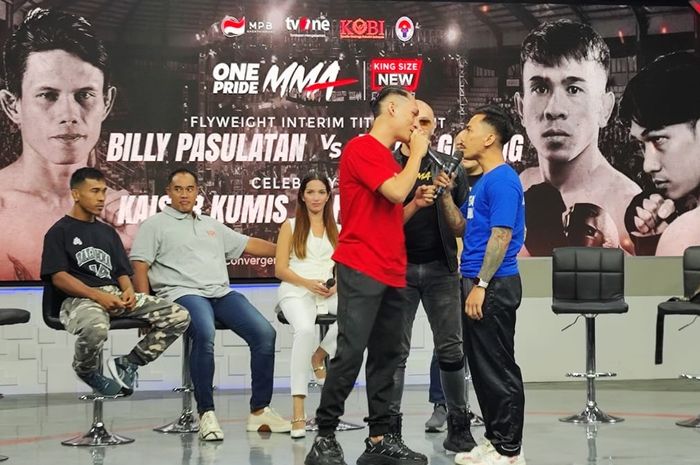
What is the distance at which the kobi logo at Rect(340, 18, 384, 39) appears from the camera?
8367 mm

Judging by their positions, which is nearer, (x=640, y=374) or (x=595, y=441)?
(x=595, y=441)

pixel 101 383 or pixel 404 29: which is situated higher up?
pixel 404 29

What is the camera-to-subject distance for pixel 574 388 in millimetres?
8234

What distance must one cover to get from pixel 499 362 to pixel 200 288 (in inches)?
84.3

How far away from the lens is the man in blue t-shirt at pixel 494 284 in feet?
15.7

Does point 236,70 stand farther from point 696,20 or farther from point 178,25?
point 696,20

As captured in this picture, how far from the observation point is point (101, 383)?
580cm

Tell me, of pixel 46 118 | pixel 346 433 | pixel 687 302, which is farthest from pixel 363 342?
pixel 46 118

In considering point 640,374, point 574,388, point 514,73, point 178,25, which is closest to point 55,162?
point 178,25

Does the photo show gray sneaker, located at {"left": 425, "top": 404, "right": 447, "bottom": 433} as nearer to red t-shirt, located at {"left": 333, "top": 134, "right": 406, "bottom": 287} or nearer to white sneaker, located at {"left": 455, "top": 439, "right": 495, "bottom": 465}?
white sneaker, located at {"left": 455, "top": 439, "right": 495, "bottom": 465}

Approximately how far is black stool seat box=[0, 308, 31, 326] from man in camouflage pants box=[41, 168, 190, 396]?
31cm

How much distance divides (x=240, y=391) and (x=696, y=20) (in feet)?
14.9

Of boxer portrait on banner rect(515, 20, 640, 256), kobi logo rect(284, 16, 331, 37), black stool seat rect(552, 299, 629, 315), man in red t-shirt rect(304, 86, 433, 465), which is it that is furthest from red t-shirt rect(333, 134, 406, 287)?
boxer portrait on banner rect(515, 20, 640, 256)

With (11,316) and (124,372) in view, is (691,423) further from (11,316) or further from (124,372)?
(11,316)
